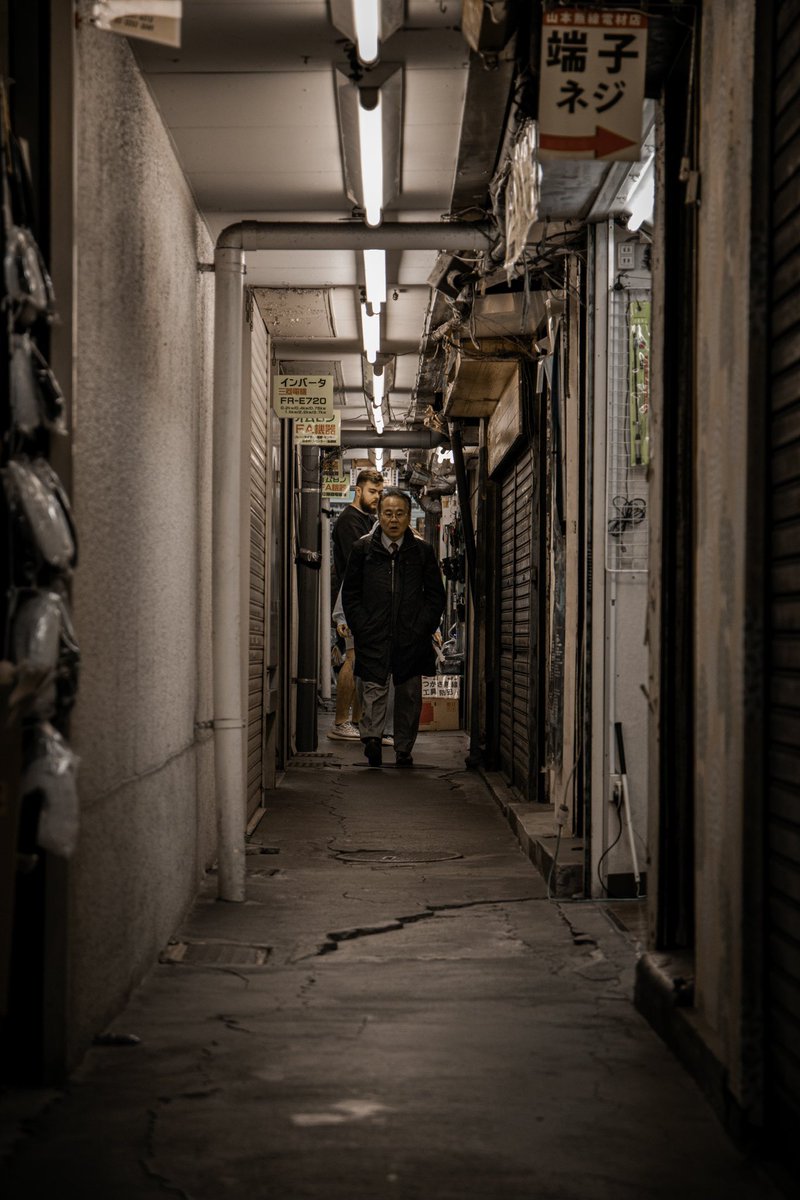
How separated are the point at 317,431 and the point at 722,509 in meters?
8.92

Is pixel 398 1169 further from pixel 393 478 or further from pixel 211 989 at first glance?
pixel 393 478

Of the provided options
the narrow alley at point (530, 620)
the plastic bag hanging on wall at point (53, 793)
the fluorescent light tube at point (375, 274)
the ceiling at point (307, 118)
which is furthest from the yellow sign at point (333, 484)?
the plastic bag hanging on wall at point (53, 793)

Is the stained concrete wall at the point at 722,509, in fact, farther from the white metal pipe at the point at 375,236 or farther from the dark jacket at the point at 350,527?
the dark jacket at the point at 350,527

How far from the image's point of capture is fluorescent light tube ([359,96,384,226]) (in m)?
5.59

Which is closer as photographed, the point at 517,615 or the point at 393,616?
the point at 517,615

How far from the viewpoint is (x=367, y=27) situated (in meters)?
4.64

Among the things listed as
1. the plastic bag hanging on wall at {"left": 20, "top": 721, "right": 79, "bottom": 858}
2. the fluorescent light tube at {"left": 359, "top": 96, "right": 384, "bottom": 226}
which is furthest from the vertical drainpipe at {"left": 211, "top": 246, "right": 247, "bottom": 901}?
the plastic bag hanging on wall at {"left": 20, "top": 721, "right": 79, "bottom": 858}

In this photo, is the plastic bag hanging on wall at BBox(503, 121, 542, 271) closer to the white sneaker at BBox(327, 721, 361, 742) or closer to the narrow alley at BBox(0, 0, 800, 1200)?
the narrow alley at BBox(0, 0, 800, 1200)

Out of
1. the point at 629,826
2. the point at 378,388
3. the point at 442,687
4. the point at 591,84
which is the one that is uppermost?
the point at 378,388

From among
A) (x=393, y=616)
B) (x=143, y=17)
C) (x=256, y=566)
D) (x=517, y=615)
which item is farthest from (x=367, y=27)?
(x=393, y=616)

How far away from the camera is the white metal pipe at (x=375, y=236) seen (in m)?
6.75

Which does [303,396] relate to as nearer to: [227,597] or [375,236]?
[375,236]

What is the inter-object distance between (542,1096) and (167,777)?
95.1 inches

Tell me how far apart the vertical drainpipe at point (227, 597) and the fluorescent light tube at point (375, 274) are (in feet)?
5.11
